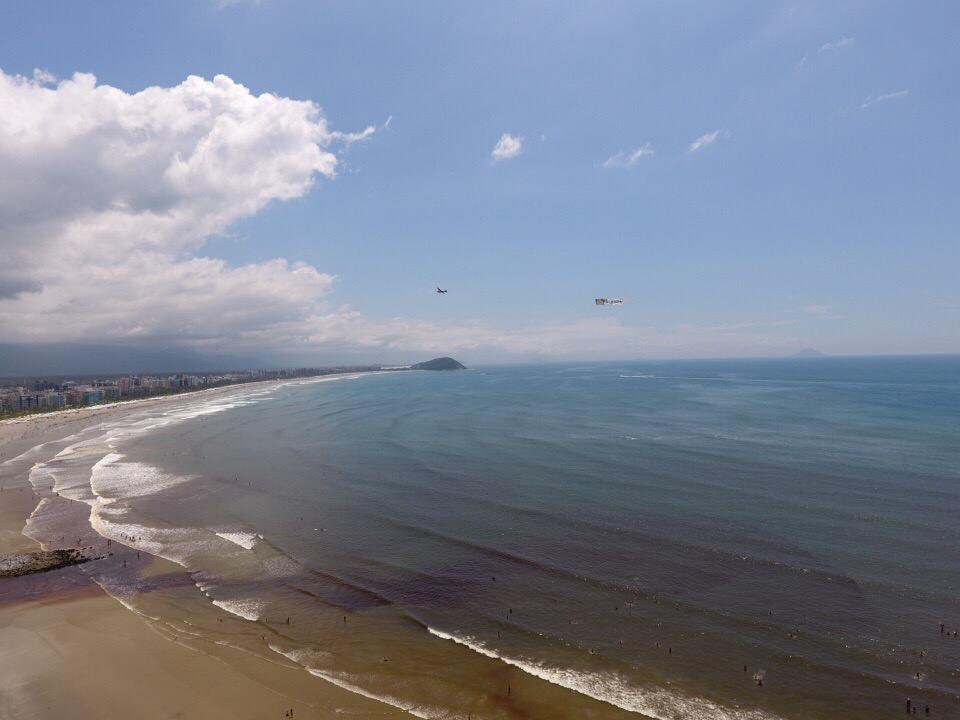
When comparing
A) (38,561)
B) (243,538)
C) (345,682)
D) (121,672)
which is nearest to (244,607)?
(121,672)

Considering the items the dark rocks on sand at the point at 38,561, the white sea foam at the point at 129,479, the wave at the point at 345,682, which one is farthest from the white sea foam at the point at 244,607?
the white sea foam at the point at 129,479

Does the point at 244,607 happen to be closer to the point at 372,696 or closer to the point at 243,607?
the point at 243,607

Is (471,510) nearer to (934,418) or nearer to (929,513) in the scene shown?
(929,513)

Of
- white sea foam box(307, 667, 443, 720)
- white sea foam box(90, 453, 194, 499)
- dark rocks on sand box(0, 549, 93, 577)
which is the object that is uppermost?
white sea foam box(90, 453, 194, 499)

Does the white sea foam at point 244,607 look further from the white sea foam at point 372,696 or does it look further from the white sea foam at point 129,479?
the white sea foam at point 129,479

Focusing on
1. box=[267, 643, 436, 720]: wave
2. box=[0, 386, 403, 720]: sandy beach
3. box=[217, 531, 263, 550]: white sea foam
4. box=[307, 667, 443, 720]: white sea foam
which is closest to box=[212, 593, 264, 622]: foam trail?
box=[0, 386, 403, 720]: sandy beach

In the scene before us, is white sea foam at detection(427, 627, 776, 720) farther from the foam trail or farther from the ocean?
the foam trail
